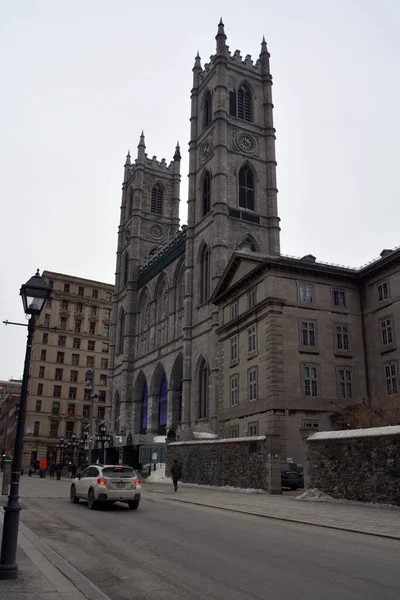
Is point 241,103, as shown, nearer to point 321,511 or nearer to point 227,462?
point 227,462

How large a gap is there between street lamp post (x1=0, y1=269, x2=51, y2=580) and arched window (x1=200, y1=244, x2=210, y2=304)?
46.6 m

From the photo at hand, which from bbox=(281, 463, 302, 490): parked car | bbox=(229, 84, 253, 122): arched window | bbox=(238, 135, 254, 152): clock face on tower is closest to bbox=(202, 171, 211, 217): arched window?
bbox=(238, 135, 254, 152): clock face on tower

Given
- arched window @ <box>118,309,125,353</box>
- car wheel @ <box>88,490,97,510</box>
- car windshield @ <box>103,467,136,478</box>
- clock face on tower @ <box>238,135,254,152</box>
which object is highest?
clock face on tower @ <box>238,135,254,152</box>

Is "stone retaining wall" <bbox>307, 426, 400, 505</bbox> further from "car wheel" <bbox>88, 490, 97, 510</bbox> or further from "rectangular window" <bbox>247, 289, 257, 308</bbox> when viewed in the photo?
"rectangular window" <bbox>247, 289, 257, 308</bbox>

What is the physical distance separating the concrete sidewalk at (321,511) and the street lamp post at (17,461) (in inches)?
315

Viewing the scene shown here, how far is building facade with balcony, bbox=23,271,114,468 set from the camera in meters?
88.4

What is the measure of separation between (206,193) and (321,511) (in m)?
48.9

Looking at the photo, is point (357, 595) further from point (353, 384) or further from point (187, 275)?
point (187, 275)

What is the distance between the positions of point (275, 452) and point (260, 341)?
11593 millimetres

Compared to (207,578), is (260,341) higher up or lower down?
higher up

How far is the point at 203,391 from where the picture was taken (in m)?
54.6

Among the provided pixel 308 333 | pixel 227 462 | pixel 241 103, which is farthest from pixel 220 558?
pixel 241 103

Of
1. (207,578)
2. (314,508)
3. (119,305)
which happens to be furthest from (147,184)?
(207,578)

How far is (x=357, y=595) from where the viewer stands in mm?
6773
